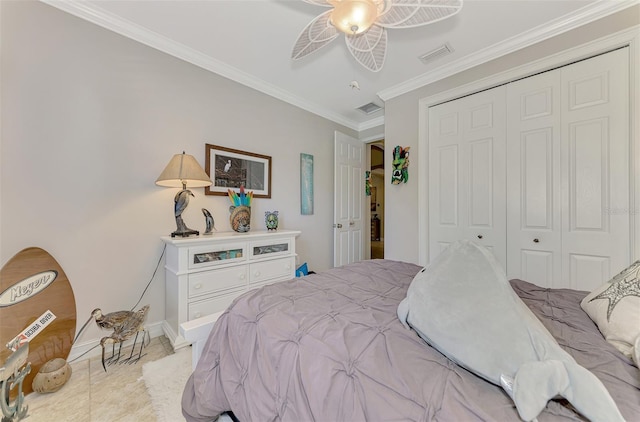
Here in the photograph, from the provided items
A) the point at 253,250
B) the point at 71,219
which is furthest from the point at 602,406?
the point at 71,219

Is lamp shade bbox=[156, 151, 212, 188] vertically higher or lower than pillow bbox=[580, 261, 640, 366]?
higher

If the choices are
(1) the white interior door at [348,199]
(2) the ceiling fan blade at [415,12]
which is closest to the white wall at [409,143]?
(1) the white interior door at [348,199]

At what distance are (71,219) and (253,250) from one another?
1319 mm

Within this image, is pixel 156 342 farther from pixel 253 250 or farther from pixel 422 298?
pixel 422 298

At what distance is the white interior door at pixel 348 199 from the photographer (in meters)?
3.45

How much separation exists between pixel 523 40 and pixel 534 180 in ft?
4.00

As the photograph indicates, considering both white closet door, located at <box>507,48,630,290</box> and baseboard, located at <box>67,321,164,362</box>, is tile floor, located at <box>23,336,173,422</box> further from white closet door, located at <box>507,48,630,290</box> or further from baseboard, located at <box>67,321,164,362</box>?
white closet door, located at <box>507,48,630,290</box>

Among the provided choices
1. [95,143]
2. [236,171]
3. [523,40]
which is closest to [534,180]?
[523,40]

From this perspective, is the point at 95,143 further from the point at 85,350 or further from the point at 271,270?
the point at 271,270

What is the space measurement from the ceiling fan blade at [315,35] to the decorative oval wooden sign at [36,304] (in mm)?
2248

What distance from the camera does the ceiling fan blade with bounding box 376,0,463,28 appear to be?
129cm

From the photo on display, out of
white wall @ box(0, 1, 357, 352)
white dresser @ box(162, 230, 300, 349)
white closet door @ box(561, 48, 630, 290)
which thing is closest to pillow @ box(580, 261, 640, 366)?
white closet door @ box(561, 48, 630, 290)

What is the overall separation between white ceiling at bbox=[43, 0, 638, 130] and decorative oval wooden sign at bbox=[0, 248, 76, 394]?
1.80 metres

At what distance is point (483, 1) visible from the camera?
1697 millimetres
